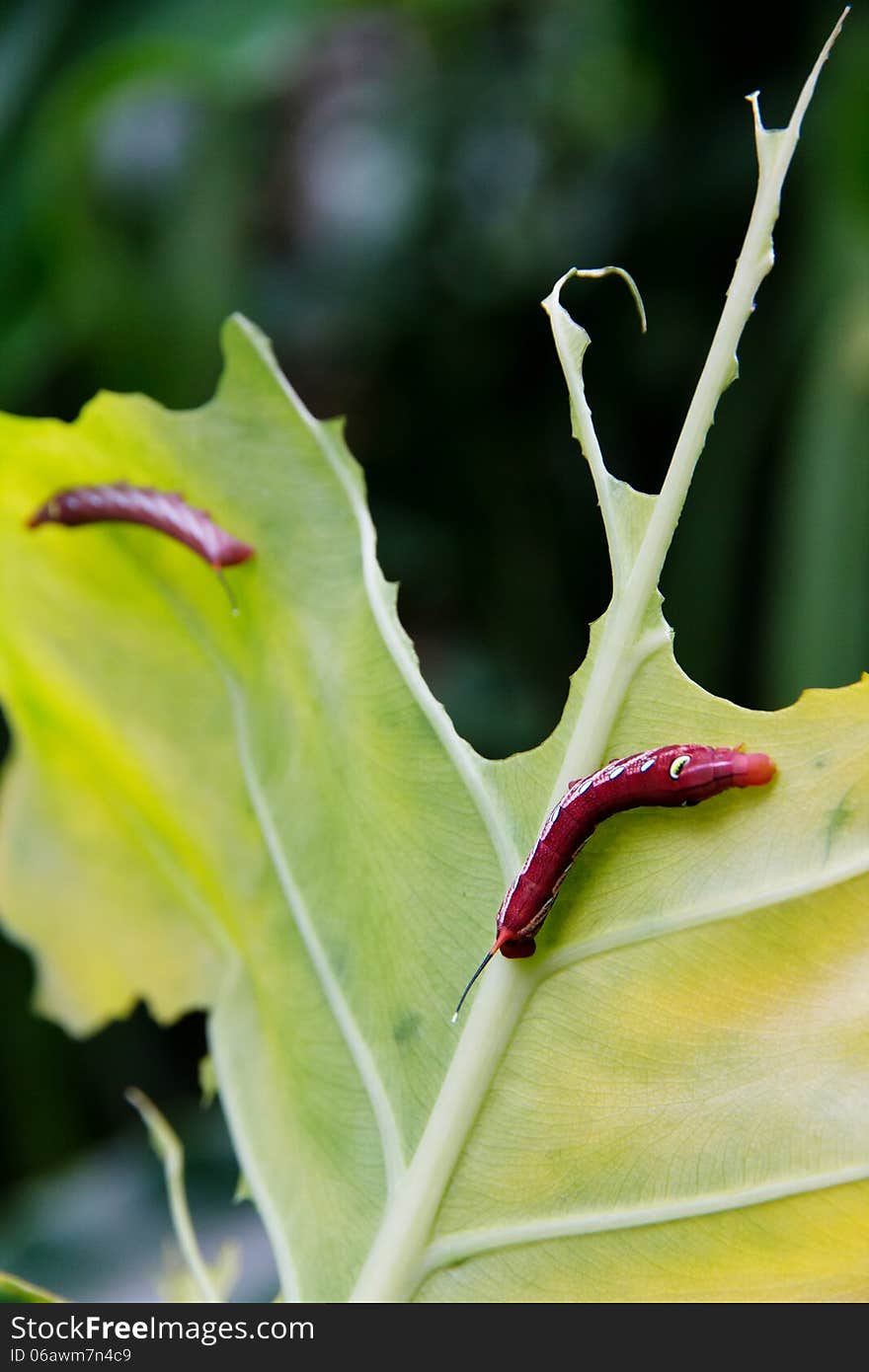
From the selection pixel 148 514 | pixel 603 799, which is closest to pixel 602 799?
pixel 603 799

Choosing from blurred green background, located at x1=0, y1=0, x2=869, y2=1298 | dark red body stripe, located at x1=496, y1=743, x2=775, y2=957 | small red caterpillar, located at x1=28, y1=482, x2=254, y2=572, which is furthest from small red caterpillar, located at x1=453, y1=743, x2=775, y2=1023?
blurred green background, located at x1=0, y1=0, x2=869, y2=1298

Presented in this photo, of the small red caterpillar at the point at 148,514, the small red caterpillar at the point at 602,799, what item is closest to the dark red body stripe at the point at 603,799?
the small red caterpillar at the point at 602,799

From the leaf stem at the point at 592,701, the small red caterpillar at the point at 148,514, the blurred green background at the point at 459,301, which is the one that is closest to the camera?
the leaf stem at the point at 592,701

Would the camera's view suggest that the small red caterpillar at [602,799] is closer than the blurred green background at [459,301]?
Yes

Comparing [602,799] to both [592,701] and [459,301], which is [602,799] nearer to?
[592,701]

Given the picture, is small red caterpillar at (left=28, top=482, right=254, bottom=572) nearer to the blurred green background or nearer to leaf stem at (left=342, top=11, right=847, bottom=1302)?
leaf stem at (left=342, top=11, right=847, bottom=1302)

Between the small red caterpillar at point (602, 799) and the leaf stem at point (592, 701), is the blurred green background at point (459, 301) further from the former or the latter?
the small red caterpillar at point (602, 799)
